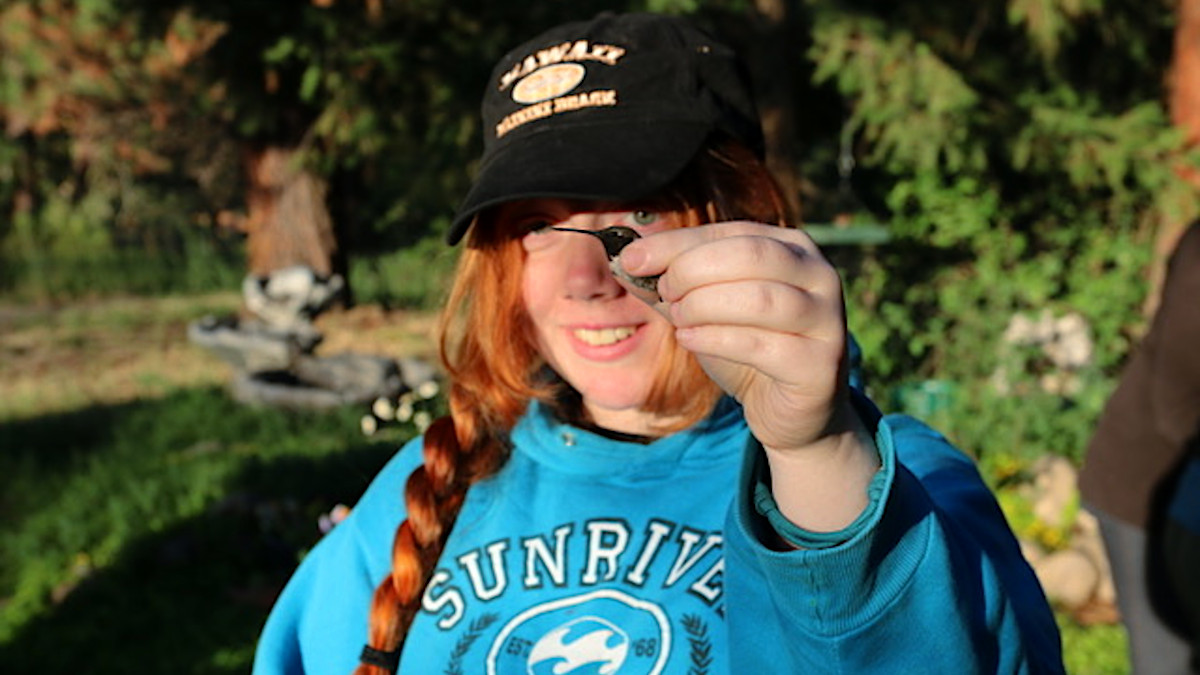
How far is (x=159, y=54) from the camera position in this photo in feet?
27.8

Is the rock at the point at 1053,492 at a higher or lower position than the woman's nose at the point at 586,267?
lower

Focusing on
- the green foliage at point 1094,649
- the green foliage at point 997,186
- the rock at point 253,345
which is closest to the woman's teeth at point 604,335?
the green foliage at point 1094,649

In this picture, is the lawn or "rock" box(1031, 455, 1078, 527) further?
"rock" box(1031, 455, 1078, 527)

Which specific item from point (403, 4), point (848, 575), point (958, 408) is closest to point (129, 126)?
point (403, 4)

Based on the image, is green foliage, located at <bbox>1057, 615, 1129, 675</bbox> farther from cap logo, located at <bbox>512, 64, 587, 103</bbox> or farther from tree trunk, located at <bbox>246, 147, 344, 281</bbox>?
tree trunk, located at <bbox>246, 147, 344, 281</bbox>

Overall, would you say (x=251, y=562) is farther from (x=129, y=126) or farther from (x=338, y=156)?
(x=129, y=126)

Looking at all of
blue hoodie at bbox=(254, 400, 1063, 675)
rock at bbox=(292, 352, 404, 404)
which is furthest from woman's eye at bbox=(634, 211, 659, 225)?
rock at bbox=(292, 352, 404, 404)

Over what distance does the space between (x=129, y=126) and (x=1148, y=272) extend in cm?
1118

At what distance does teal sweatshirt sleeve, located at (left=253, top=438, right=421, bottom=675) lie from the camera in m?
1.60

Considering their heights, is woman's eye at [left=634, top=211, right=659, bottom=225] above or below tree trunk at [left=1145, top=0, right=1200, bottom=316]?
above

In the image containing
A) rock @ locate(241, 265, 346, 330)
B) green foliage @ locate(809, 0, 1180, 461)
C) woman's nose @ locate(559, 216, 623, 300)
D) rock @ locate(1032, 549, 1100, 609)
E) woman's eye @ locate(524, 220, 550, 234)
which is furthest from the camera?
rock @ locate(241, 265, 346, 330)

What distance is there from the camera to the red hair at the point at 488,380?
4.97 feet

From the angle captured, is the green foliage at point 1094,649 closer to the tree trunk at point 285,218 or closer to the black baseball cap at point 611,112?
the black baseball cap at point 611,112

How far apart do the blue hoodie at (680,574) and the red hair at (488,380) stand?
0.11 ft
